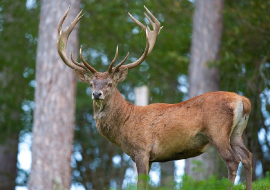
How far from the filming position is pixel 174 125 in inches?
267

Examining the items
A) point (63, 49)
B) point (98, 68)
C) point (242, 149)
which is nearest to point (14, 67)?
point (98, 68)

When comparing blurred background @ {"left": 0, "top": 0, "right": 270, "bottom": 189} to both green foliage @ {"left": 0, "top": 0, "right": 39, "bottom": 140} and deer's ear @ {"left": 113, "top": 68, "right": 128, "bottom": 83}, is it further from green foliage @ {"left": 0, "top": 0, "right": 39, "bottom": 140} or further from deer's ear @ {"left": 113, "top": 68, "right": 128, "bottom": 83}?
deer's ear @ {"left": 113, "top": 68, "right": 128, "bottom": 83}

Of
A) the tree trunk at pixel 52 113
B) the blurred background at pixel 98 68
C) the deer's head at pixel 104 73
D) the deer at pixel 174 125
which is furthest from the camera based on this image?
the blurred background at pixel 98 68

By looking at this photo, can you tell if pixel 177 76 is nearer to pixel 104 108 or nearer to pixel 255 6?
pixel 255 6

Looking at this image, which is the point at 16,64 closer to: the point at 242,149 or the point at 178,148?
the point at 178,148

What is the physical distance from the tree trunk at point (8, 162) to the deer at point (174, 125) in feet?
37.3

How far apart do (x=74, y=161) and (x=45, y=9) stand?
9561mm

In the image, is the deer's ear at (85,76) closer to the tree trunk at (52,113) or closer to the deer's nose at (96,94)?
the deer's nose at (96,94)

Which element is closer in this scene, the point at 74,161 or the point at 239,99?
the point at 239,99

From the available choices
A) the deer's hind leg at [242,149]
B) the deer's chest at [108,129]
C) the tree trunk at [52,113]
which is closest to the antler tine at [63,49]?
the deer's chest at [108,129]

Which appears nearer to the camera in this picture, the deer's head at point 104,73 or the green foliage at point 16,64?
the deer's head at point 104,73

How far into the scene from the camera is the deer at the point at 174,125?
6.44 m

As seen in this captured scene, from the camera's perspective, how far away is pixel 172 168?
19.7 metres

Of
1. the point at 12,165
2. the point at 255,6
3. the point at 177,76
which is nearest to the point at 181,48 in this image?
the point at 177,76
